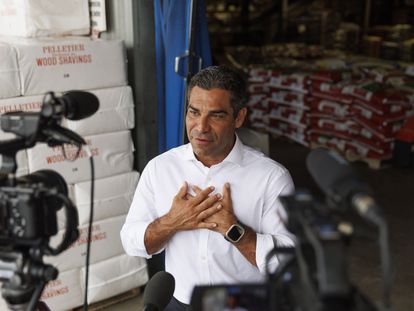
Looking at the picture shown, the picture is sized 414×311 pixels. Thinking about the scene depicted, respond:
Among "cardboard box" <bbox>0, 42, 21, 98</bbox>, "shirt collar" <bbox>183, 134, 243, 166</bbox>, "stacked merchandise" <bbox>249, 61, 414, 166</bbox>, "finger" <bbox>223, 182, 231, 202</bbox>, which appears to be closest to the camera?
"finger" <bbox>223, 182, 231, 202</bbox>

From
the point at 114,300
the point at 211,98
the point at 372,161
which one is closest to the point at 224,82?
the point at 211,98

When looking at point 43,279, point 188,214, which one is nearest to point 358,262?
point 188,214

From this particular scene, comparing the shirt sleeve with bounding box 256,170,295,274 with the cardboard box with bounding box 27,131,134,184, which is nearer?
the shirt sleeve with bounding box 256,170,295,274

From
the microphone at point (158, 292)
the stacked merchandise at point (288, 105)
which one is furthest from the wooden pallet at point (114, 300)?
the stacked merchandise at point (288, 105)

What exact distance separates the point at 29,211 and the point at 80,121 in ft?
6.11

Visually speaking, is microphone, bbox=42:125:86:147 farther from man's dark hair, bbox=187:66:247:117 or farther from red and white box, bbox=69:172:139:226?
red and white box, bbox=69:172:139:226

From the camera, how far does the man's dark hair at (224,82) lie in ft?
6.44

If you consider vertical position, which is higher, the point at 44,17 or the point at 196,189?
the point at 44,17

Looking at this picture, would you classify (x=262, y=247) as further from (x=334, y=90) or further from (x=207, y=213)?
(x=334, y=90)

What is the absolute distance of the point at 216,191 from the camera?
2.03 metres

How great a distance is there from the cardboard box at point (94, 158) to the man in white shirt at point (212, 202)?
981mm

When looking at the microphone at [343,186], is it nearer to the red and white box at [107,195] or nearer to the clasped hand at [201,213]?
the clasped hand at [201,213]

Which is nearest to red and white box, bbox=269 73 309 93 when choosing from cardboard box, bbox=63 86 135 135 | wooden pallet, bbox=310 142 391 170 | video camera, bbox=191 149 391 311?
wooden pallet, bbox=310 142 391 170

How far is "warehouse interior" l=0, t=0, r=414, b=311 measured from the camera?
9.89 feet
